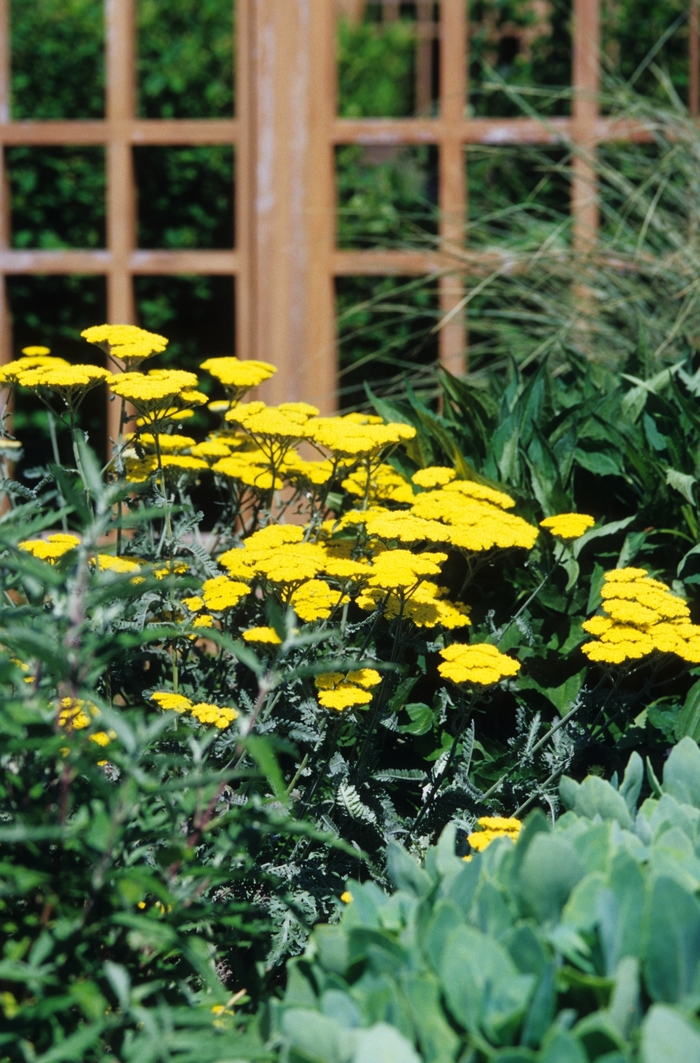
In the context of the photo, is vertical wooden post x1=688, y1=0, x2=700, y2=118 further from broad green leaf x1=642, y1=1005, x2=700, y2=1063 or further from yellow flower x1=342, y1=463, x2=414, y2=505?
broad green leaf x1=642, y1=1005, x2=700, y2=1063

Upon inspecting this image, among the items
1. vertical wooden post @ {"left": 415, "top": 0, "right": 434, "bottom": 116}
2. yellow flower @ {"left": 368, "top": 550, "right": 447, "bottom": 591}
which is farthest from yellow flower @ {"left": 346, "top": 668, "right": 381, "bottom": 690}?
vertical wooden post @ {"left": 415, "top": 0, "right": 434, "bottom": 116}

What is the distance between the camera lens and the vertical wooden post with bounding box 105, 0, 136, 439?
3.34m

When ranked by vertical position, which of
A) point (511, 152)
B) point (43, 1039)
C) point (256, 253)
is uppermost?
point (511, 152)

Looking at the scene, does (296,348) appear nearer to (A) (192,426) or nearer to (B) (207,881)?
(A) (192,426)

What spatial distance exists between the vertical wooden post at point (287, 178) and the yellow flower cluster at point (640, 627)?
1.76 m

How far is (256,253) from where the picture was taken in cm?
332

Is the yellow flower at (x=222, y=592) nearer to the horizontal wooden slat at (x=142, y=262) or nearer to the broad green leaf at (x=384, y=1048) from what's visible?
the broad green leaf at (x=384, y=1048)

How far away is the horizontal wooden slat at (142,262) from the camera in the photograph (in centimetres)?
333

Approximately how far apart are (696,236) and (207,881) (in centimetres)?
264

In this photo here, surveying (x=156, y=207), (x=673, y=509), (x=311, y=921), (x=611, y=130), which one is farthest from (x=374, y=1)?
(x=311, y=921)

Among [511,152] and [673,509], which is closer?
[673,509]

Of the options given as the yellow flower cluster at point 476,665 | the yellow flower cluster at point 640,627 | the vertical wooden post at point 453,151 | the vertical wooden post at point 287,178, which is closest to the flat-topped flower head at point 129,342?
the yellow flower cluster at point 476,665

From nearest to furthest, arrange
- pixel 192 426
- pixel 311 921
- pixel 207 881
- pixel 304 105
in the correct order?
pixel 207 881
pixel 311 921
pixel 304 105
pixel 192 426

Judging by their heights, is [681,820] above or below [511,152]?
below
